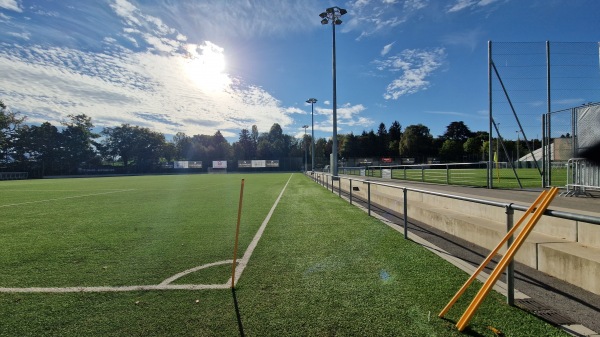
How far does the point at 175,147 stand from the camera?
113312mm

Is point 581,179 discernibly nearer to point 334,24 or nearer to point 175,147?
point 334,24

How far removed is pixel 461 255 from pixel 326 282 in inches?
102

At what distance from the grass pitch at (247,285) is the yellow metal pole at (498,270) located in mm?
127

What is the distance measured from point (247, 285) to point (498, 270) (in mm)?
2736

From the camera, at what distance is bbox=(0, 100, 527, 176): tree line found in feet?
243

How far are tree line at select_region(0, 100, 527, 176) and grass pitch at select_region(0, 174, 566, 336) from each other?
2290 inches

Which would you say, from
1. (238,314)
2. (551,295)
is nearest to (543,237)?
(551,295)

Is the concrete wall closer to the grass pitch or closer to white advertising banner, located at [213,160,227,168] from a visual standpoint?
the grass pitch

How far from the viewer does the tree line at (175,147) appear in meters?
74.2

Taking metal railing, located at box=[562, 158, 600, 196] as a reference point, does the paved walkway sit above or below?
below

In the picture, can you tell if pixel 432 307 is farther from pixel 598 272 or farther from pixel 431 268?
pixel 598 272

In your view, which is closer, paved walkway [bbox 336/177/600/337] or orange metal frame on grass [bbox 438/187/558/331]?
orange metal frame on grass [bbox 438/187/558/331]

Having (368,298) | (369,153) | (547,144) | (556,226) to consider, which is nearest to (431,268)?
(368,298)

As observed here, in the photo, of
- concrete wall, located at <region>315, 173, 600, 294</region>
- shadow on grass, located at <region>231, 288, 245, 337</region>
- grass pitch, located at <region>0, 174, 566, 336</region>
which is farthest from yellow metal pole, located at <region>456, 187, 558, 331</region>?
shadow on grass, located at <region>231, 288, 245, 337</region>
